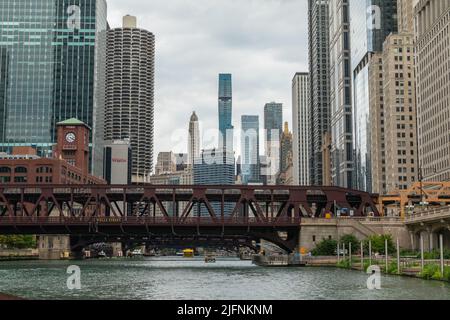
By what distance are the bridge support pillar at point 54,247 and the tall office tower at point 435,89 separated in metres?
95.2

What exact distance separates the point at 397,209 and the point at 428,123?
56.0m

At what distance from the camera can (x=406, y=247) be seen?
113 metres

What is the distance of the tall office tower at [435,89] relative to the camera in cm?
17812

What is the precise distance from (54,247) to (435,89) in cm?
11198

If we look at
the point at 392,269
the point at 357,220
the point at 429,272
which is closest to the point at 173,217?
the point at 357,220

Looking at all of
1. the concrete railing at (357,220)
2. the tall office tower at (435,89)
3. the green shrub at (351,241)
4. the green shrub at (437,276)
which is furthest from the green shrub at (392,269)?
the tall office tower at (435,89)

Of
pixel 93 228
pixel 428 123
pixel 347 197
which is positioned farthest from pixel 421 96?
pixel 93 228

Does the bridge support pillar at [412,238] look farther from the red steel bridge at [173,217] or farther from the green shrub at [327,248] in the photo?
the green shrub at [327,248]

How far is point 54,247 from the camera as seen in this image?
185125 millimetres

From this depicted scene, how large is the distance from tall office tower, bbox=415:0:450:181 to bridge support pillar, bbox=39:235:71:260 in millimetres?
95229

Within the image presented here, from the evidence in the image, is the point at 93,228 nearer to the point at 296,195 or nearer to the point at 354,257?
the point at 296,195

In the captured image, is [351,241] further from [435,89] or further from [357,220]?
[435,89]
